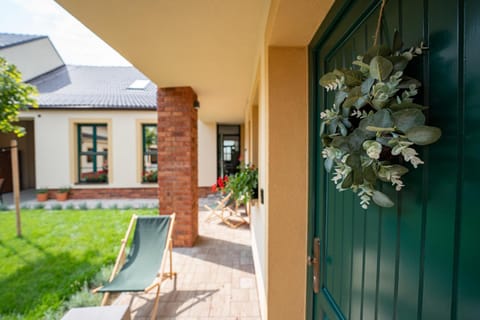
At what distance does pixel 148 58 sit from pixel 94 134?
22.0ft

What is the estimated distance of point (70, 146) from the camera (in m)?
7.29

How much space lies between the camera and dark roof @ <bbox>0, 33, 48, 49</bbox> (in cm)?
886

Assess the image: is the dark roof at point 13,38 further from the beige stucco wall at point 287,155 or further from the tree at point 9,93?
the beige stucco wall at point 287,155

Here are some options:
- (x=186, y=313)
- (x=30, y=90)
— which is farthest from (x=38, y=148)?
(x=186, y=313)

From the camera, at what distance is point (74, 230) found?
170 inches

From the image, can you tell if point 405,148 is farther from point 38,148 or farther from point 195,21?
point 38,148

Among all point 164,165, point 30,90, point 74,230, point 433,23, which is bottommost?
point 74,230

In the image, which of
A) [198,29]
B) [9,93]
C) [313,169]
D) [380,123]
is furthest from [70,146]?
[380,123]

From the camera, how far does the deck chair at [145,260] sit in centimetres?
202

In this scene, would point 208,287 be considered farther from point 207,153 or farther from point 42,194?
point 42,194

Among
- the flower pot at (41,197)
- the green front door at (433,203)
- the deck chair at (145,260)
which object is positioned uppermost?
the green front door at (433,203)

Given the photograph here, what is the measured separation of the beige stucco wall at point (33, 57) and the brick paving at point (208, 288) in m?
11.4

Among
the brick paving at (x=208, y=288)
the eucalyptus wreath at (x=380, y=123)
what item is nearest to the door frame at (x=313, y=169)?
the eucalyptus wreath at (x=380, y=123)

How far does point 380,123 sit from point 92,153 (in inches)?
357
